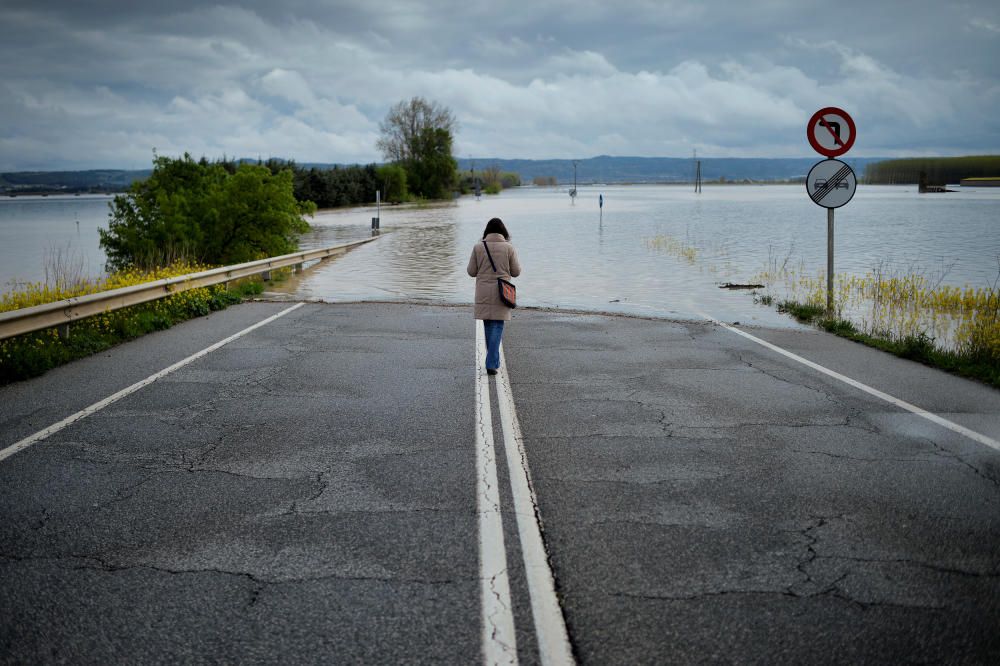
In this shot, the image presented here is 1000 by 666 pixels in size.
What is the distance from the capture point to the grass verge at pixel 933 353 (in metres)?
9.19

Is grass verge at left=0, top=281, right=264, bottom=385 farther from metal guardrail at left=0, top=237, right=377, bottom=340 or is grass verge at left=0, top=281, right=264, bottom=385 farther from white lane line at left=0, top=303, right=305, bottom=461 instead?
white lane line at left=0, top=303, right=305, bottom=461

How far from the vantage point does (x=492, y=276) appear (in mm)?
9445

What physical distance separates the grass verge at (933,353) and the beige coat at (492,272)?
5.16 metres

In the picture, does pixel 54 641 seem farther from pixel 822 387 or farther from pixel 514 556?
pixel 822 387

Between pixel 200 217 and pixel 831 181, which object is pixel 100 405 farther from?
pixel 200 217

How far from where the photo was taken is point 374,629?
3500 millimetres

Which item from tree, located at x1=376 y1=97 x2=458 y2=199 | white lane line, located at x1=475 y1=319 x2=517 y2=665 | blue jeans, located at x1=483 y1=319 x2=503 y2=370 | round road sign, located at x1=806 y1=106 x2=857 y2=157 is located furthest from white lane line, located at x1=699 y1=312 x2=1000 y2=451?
tree, located at x1=376 y1=97 x2=458 y2=199

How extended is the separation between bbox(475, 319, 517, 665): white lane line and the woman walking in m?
2.57

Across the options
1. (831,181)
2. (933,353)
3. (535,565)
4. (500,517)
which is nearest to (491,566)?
(535,565)

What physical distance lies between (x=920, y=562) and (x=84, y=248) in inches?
1569

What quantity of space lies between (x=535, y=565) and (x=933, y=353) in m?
8.11

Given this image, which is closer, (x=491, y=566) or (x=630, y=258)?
(x=491, y=566)

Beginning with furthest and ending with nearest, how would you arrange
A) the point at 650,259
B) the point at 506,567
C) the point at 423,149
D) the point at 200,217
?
the point at 423,149
the point at 650,259
the point at 200,217
the point at 506,567

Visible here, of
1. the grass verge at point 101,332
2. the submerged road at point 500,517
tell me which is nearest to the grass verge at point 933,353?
the submerged road at point 500,517
